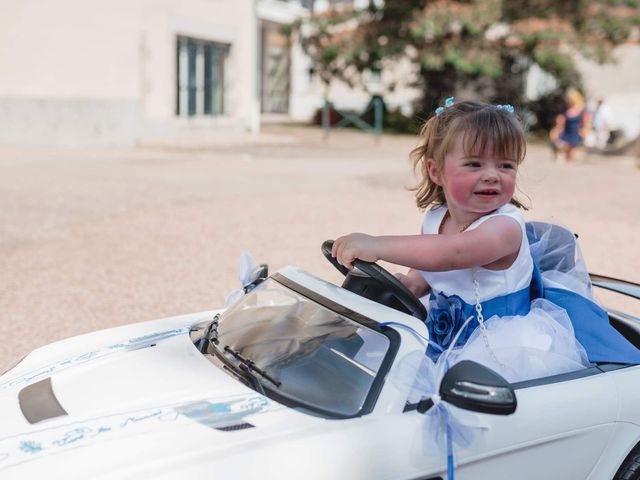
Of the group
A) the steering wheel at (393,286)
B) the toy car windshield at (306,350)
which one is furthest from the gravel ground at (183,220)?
the toy car windshield at (306,350)

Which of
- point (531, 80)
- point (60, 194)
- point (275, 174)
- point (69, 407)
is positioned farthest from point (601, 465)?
point (531, 80)

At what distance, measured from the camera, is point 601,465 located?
7.42 feet

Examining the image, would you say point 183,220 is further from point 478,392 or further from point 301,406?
point 478,392

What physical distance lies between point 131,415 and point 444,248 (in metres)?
1.07

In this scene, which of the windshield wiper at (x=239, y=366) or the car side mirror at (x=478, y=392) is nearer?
the car side mirror at (x=478, y=392)

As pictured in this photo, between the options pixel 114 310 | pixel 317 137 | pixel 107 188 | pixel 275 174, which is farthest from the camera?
pixel 317 137

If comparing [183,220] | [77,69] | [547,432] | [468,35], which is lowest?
[183,220]

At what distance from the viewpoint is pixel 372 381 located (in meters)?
2.10

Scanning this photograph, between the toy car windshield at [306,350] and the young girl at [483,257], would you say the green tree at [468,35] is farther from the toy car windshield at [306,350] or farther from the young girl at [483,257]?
the toy car windshield at [306,350]

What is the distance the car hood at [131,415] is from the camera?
1841 millimetres

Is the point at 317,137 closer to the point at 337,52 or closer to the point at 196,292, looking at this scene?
the point at 337,52

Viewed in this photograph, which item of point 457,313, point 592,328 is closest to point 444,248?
point 457,313

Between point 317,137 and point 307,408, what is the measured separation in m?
19.3

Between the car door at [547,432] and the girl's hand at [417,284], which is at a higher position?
the girl's hand at [417,284]
